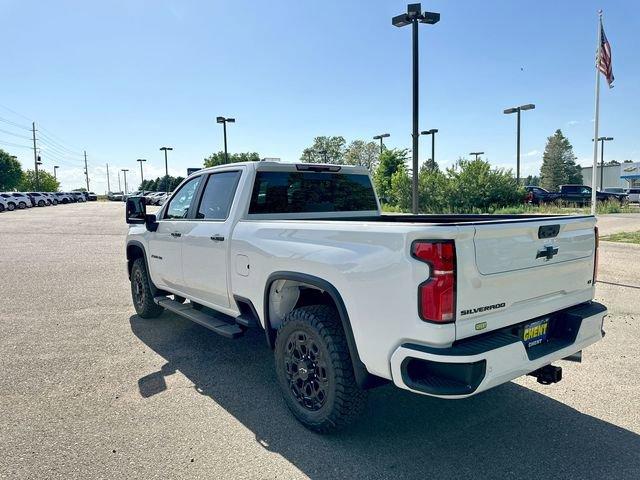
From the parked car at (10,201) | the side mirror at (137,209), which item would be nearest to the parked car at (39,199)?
the parked car at (10,201)

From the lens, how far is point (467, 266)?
2543mm

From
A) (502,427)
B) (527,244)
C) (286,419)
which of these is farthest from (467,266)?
(286,419)

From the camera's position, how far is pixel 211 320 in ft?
14.7

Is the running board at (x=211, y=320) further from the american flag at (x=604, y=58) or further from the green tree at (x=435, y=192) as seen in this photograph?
the green tree at (x=435, y=192)

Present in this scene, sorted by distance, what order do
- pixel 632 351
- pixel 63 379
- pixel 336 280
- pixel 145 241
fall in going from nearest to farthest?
pixel 336 280 < pixel 63 379 < pixel 632 351 < pixel 145 241

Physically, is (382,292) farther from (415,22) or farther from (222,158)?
(222,158)

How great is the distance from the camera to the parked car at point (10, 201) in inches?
1717

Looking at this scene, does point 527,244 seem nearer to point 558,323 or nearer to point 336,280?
point 558,323

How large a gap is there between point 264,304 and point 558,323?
215 cm

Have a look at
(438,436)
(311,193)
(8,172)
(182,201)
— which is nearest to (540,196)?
(311,193)

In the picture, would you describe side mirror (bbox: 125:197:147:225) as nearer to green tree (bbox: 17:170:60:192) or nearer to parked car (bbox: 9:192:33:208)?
parked car (bbox: 9:192:33:208)

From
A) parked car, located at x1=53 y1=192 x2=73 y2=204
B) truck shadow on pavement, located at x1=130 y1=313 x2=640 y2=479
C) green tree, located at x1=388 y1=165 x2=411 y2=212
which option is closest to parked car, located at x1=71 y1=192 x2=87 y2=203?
parked car, located at x1=53 y1=192 x2=73 y2=204

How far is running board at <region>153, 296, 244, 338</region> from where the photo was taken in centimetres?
408

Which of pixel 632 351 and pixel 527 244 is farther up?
pixel 527 244
